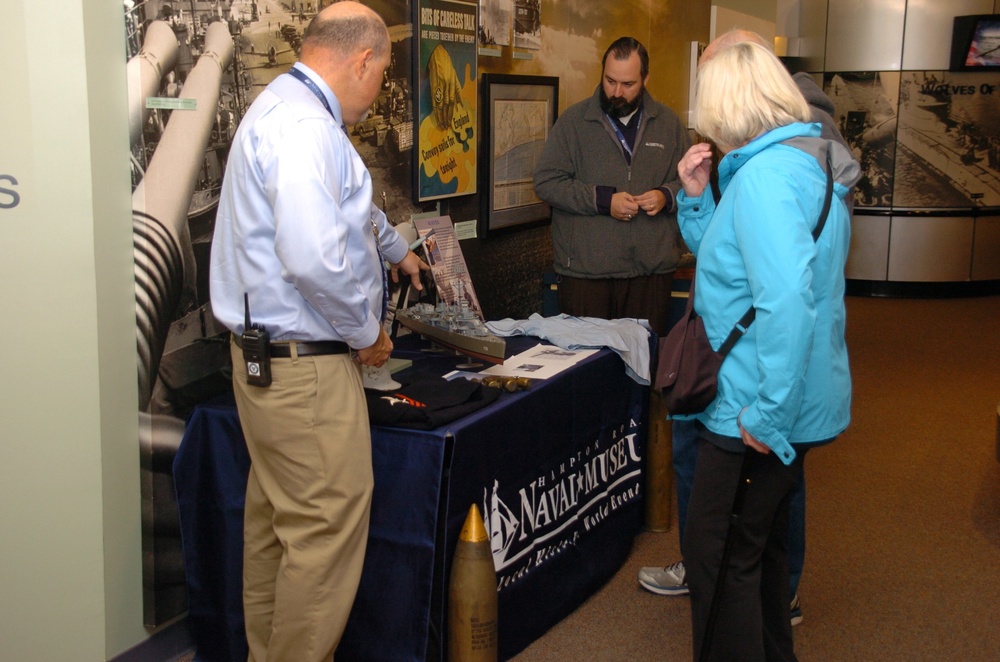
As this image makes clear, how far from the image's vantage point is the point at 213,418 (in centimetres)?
263

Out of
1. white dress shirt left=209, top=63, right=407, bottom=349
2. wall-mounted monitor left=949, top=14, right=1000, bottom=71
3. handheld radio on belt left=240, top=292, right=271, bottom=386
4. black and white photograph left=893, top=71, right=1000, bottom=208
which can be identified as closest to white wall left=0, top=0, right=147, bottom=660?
white dress shirt left=209, top=63, right=407, bottom=349

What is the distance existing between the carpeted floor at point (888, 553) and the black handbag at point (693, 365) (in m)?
0.98

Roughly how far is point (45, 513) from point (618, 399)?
177 centimetres

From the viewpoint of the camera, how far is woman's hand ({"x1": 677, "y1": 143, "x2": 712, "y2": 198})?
2.55 meters

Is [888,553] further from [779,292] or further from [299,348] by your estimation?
[299,348]

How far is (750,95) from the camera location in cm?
210

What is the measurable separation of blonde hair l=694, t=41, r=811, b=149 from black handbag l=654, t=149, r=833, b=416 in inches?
5.5

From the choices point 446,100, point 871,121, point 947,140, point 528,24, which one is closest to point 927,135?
point 947,140

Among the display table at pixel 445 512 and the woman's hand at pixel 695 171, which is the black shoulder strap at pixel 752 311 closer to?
the woman's hand at pixel 695 171

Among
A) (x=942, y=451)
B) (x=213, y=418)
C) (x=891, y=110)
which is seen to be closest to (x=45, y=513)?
(x=213, y=418)

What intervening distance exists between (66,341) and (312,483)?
736 mm

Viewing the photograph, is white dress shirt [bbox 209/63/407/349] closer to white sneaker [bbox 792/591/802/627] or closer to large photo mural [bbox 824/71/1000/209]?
white sneaker [bbox 792/591/802/627]

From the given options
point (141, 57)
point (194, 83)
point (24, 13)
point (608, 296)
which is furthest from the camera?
point (608, 296)

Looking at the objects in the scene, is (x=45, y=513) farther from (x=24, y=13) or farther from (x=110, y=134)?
(x=24, y=13)
